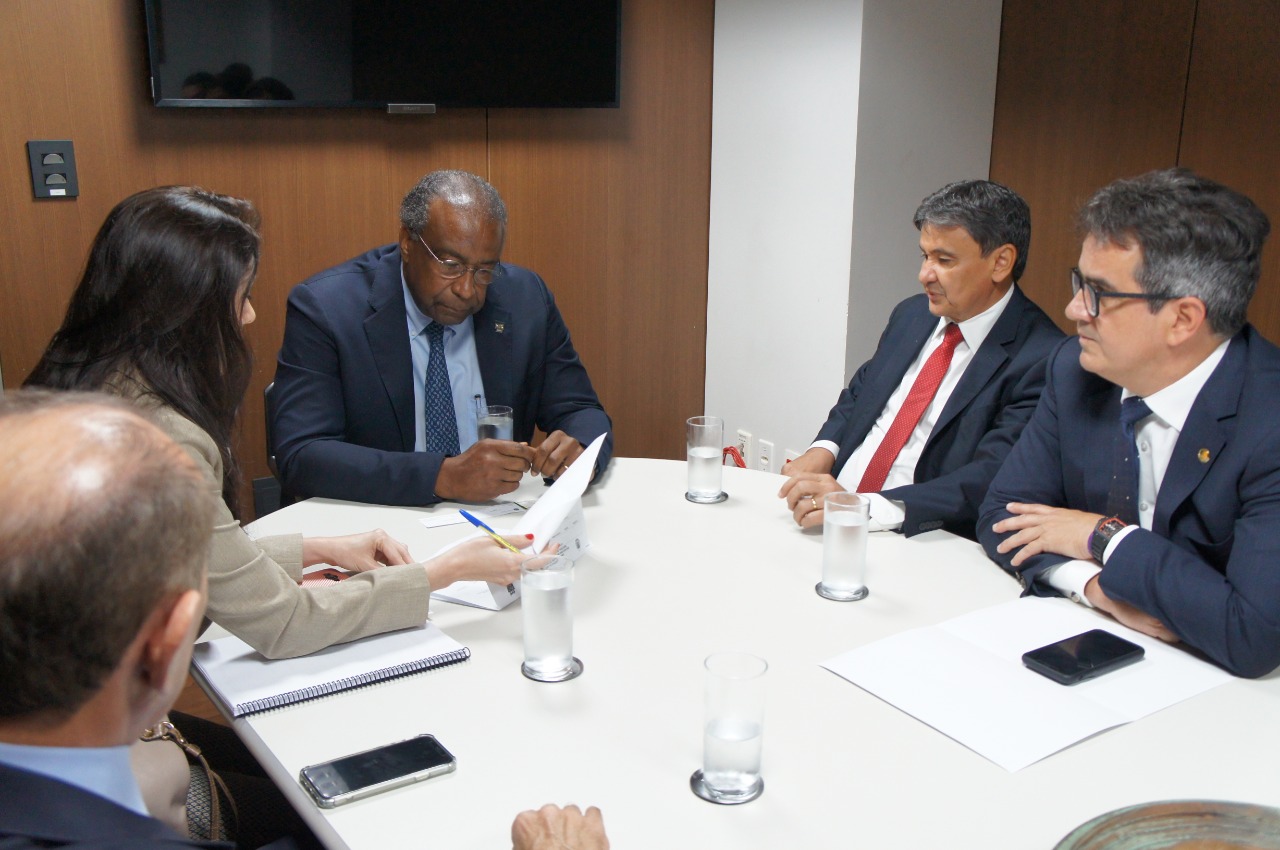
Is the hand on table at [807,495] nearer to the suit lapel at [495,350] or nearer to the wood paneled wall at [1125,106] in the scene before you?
the suit lapel at [495,350]

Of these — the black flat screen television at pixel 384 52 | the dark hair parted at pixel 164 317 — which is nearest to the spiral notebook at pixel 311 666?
the dark hair parted at pixel 164 317

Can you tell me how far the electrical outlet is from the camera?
4.08 metres

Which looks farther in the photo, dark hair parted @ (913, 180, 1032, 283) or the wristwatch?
dark hair parted @ (913, 180, 1032, 283)

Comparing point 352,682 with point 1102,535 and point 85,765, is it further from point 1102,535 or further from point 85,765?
point 1102,535

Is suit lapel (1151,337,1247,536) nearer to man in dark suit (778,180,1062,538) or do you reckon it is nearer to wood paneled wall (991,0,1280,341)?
man in dark suit (778,180,1062,538)

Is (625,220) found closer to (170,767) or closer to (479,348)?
(479,348)

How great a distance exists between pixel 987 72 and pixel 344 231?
2.31 metres

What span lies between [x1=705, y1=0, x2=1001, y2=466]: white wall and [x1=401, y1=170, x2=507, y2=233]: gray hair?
5.05 ft

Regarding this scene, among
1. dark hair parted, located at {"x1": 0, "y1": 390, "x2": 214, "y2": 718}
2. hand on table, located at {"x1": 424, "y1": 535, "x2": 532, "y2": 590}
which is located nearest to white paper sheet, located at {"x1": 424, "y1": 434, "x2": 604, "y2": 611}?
hand on table, located at {"x1": 424, "y1": 535, "x2": 532, "y2": 590}

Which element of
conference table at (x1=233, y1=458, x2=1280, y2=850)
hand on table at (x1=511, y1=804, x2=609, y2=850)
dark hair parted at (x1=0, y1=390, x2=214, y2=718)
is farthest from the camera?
conference table at (x1=233, y1=458, x2=1280, y2=850)

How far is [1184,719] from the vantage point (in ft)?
4.47

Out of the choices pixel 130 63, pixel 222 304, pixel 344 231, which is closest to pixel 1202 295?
pixel 222 304

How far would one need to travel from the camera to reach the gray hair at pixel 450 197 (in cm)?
247

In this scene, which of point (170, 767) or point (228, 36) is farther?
point (228, 36)
